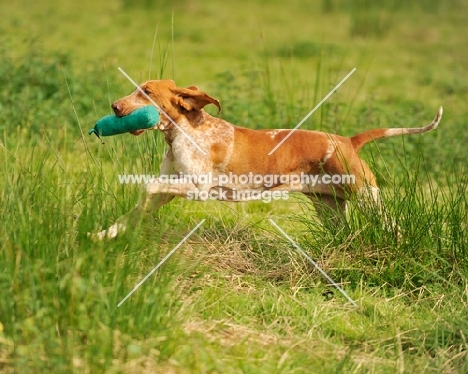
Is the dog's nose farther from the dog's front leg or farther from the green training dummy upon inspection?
the dog's front leg

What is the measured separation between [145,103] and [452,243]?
200 centimetres

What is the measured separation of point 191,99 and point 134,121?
446 millimetres

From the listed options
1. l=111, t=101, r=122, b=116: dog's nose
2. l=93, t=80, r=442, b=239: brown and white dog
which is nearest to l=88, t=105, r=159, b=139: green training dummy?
l=111, t=101, r=122, b=116: dog's nose

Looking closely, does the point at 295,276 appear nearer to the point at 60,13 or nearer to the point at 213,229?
the point at 213,229

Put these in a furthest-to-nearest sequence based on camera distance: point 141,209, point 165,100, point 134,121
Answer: point 165,100, point 134,121, point 141,209

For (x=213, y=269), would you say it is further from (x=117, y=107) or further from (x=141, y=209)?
(x=117, y=107)

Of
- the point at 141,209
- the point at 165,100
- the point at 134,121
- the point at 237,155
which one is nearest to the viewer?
the point at 141,209

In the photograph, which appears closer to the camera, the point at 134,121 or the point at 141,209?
the point at 141,209

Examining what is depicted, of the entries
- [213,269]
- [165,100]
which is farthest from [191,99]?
[213,269]

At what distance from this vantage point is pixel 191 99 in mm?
5336

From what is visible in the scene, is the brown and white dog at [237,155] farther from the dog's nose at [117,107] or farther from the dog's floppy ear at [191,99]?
the dog's nose at [117,107]

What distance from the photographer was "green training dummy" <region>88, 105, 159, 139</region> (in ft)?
16.5

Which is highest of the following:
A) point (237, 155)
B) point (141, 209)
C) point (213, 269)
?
point (237, 155)

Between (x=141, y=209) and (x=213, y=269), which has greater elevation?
(x=141, y=209)
